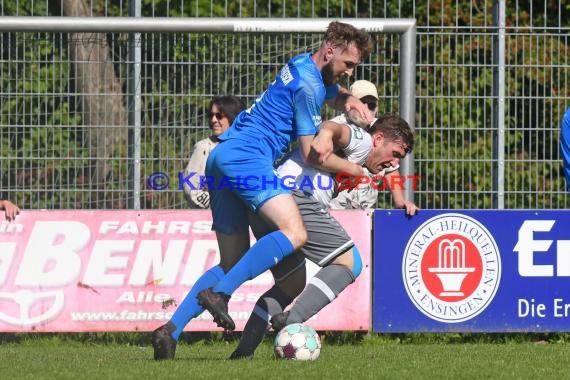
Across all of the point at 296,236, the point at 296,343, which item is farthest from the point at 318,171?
the point at 296,343

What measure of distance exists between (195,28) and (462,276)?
290 centimetres

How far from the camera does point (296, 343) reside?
718 centimetres

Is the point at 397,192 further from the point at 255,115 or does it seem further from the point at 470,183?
the point at 255,115

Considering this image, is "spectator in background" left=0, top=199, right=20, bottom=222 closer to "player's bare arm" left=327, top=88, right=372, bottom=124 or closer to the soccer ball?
"player's bare arm" left=327, top=88, right=372, bottom=124

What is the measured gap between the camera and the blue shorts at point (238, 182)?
695 cm

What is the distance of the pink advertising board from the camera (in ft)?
31.4

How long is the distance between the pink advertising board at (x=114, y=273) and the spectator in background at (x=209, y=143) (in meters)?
0.35

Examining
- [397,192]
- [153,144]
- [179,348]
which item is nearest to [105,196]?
[153,144]

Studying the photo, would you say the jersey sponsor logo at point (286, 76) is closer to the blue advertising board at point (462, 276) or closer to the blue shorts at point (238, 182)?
the blue shorts at point (238, 182)

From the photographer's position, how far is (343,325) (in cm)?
980

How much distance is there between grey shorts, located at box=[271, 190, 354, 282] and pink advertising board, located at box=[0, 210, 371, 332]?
96.5 inches

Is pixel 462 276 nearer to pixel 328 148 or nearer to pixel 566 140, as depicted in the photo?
pixel 566 140

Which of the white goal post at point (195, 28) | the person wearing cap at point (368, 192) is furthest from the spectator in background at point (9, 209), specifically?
the person wearing cap at point (368, 192)

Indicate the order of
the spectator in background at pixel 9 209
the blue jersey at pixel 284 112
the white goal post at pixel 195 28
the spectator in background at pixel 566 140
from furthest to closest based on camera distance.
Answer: the white goal post at pixel 195 28
the spectator in background at pixel 9 209
the spectator in background at pixel 566 140
the blue jersey at pixel 284 112
